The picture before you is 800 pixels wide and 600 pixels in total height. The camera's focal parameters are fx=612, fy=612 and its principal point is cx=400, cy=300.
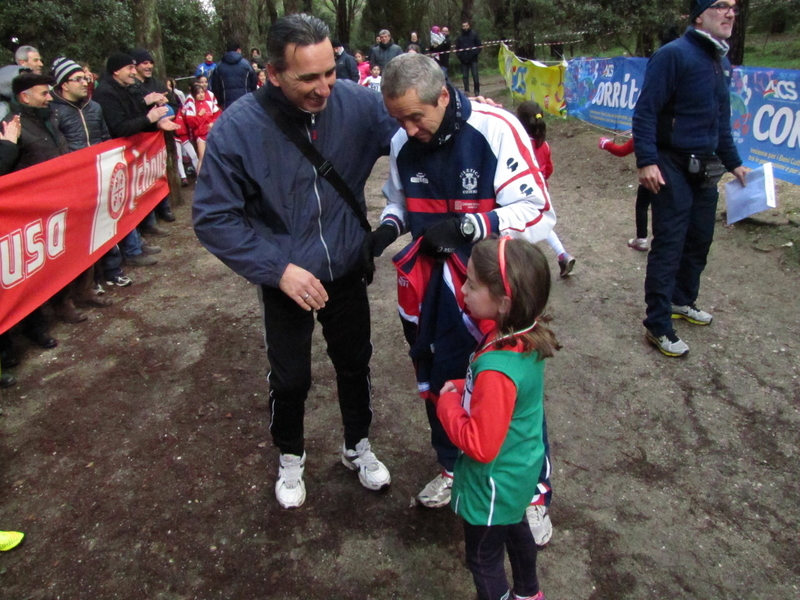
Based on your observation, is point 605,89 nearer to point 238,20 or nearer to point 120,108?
point 120,108

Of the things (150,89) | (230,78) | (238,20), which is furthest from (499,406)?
(238,20)

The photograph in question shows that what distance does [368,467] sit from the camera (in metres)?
3.06

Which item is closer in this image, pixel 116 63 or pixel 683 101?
→ pixel 683 101

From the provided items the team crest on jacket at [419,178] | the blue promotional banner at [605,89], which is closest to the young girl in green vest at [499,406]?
the team crest on jacket at [419,178]

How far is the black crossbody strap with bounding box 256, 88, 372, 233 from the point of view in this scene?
7.84 feet

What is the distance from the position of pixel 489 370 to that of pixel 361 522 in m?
1.40

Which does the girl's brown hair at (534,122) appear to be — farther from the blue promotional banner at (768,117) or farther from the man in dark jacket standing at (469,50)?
the man in dark jacket standing at (469,50)

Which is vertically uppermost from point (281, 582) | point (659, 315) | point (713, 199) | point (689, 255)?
point (713, 199)

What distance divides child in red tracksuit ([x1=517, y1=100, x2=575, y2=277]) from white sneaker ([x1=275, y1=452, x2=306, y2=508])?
2773mm

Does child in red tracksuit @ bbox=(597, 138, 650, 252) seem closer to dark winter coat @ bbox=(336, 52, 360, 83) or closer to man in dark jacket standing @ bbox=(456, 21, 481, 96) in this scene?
dark winter coat @ bbox=(336, 52, 360, 83)

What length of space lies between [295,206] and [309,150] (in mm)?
229

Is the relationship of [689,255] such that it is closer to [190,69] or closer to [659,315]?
[659,315]

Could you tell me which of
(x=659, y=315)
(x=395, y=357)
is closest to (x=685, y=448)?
(x=659, y=315)

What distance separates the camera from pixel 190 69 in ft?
57.9
